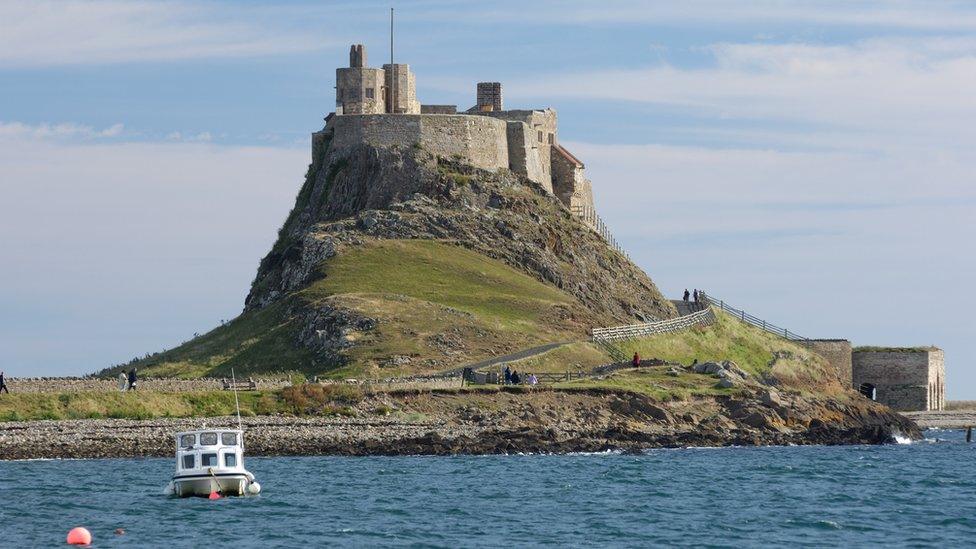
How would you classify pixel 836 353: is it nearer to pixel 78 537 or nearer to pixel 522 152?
pixel 522 152

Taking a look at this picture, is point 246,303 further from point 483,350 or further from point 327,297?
point 483,350

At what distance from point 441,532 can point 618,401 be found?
38185 millimetres

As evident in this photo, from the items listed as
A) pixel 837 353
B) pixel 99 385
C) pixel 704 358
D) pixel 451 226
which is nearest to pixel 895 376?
pixel 837 353

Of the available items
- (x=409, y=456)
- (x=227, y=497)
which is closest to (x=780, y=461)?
(x=409, y=456)

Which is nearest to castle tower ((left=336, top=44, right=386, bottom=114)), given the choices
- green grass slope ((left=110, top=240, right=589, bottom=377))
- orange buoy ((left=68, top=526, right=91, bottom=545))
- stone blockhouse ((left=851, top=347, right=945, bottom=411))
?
green grass slope ((left=110, top=240, right=589, bottom=377))

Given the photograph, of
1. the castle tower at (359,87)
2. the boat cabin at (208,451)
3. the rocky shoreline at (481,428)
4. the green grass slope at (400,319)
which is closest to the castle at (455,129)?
the castle tower at (359,87)

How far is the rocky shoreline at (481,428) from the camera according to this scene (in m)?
85.2

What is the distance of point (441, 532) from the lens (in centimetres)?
6047

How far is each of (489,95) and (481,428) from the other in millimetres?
61020

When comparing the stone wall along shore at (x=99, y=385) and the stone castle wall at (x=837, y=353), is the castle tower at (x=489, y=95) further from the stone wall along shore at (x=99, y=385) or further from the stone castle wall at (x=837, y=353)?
the stone wall along shore at (x=99, y=385)

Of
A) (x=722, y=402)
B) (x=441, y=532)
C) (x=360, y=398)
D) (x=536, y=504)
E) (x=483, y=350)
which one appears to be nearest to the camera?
(x=441, y=532)

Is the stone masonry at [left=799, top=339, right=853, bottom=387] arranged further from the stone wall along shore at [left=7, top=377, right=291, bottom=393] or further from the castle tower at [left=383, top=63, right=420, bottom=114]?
the stone wall along shore at [left=7, top=377, right=291, bottom=393]

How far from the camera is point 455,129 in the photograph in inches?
5295

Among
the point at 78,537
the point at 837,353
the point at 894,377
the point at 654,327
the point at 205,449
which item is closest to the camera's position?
the point at 78,537
